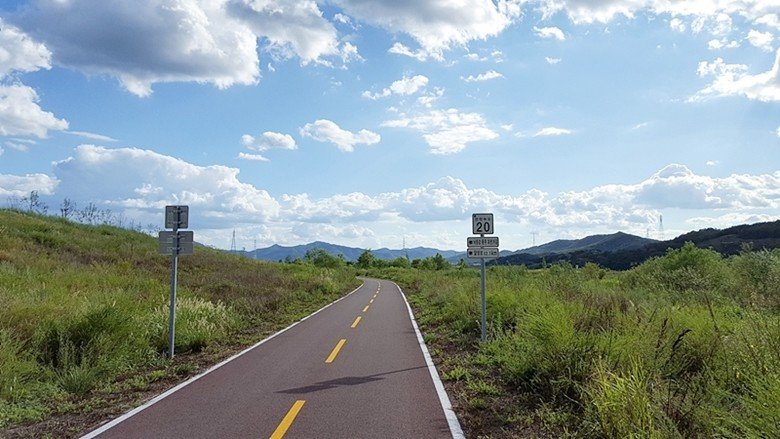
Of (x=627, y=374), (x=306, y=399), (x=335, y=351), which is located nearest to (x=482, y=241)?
(x=335, y=351)

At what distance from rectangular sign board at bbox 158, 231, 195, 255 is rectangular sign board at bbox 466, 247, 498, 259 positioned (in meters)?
7.37

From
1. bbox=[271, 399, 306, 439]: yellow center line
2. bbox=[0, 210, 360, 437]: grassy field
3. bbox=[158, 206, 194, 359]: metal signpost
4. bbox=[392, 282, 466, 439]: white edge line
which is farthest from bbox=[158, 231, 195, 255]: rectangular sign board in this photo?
bbox=[392, 282, 466, 439]: white edge line

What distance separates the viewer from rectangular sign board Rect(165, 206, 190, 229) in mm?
11203

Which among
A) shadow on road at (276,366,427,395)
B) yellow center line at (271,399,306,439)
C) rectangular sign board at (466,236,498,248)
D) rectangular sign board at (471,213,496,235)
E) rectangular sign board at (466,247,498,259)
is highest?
rectangular sign board at (471,213,496,235)

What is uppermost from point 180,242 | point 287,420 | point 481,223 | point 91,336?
→ point 481,223

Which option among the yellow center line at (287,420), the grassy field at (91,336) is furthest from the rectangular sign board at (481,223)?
the grassy field at (91,336)

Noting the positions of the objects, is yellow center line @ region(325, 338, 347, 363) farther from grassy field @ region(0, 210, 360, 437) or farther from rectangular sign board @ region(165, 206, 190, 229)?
rectangular sign board @ region(165, 206, 190, 229)

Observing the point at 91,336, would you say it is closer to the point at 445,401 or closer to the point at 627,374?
the point at 445,401

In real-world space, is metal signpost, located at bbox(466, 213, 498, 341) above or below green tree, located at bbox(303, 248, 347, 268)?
above

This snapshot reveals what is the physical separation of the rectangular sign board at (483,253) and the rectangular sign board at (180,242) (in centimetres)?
737

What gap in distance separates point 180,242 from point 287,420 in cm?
686

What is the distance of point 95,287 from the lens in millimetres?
15812

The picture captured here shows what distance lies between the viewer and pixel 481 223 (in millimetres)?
12297

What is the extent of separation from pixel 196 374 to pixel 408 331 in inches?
303
